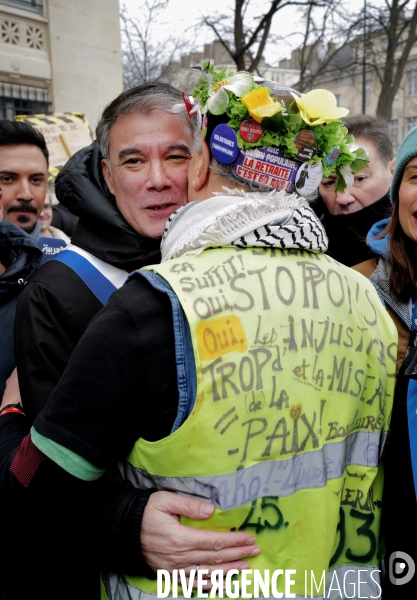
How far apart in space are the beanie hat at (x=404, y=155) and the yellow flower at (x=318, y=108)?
0.70m

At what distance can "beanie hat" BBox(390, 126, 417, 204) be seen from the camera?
2.17 metres

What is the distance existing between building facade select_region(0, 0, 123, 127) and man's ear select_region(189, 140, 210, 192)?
984 centimetres

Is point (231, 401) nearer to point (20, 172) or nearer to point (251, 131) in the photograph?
point (251, 131)

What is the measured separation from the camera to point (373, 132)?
3.56 metres

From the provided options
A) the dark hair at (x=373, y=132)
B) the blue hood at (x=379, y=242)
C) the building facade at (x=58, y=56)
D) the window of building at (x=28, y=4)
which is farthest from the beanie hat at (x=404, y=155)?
the window of building at (x=28, y=4)

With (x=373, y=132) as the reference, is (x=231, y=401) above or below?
below

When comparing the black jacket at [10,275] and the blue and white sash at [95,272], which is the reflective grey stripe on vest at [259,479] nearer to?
the blue and white sash at [95,272]

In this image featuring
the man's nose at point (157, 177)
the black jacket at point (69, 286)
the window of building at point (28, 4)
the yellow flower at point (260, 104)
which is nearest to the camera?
the yellow flower at point (260, 104)

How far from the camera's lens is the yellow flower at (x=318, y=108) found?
5.02 ft

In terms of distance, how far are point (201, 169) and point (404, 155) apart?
1.02m

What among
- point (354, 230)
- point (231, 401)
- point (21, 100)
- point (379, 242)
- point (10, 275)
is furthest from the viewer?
point (21, 100)

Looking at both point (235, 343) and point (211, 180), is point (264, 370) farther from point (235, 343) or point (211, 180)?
point (211, 180)

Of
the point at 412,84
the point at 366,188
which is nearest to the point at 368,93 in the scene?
the point at 412,84

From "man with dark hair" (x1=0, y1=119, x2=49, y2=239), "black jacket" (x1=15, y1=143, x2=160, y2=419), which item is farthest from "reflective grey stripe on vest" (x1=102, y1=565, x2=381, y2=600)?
"man with dark hair" (x1=0, y1=119, x2=49, y2=239)
